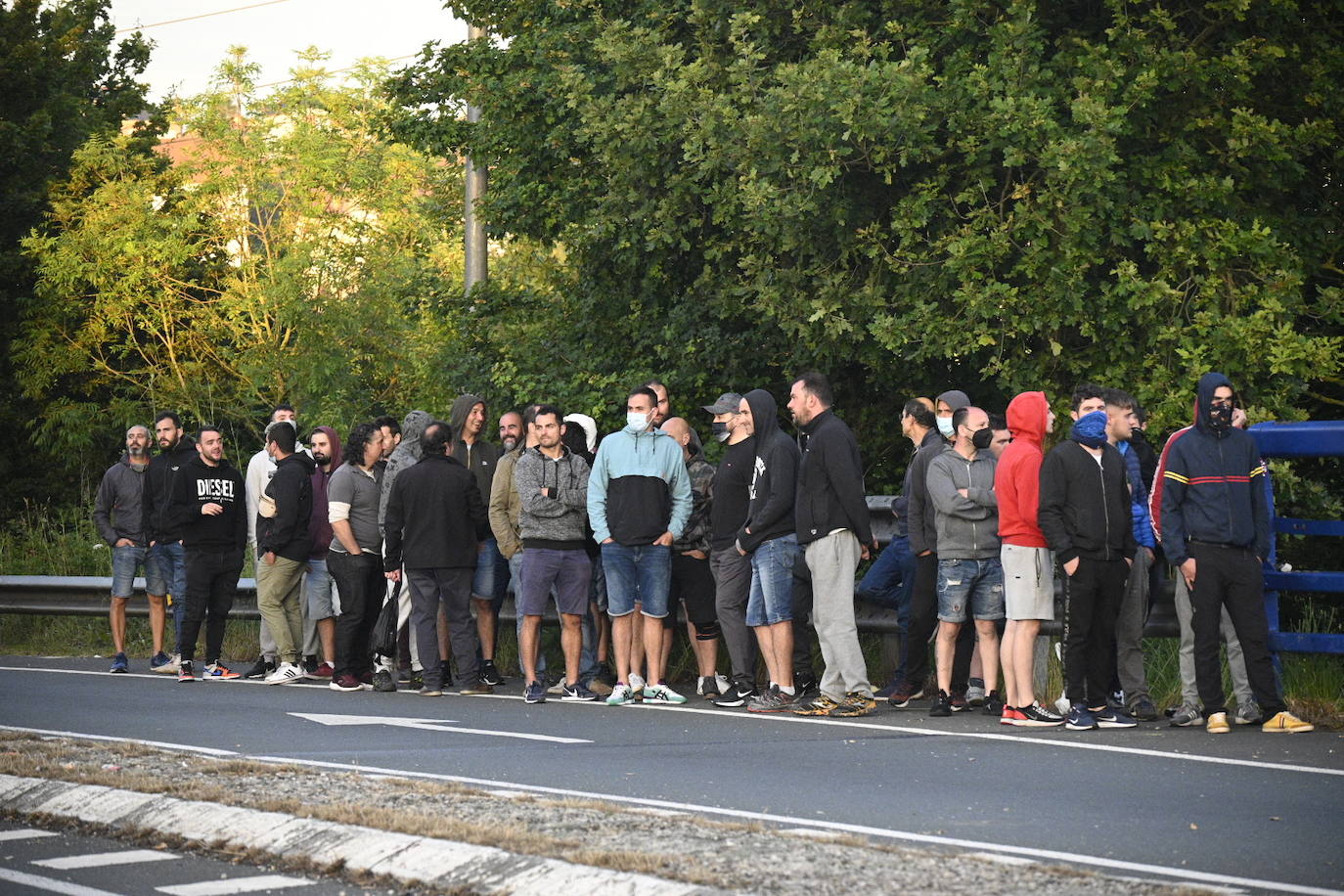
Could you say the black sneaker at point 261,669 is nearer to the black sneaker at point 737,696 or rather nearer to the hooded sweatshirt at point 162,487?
the hooded sweatshirt at point 162,487

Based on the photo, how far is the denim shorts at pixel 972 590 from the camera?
12.1m

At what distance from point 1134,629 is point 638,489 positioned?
11.6 feet

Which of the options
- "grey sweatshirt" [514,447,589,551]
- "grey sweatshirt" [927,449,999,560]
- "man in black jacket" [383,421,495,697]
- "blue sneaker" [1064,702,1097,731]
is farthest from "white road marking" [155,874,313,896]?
"man in black jacket" [383,421,495,697]

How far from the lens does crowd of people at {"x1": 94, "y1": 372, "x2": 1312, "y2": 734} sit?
1134 centimetres

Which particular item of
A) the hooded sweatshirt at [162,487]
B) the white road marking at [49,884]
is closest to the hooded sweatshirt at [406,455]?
the hooded sweatshirt at [162,487]

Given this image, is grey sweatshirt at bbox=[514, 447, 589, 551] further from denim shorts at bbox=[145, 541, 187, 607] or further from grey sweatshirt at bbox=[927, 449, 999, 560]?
denim shorts at bbox=[145, 541, 187, 607]

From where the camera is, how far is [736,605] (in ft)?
42.7

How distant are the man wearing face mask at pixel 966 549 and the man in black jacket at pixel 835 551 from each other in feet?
1.65

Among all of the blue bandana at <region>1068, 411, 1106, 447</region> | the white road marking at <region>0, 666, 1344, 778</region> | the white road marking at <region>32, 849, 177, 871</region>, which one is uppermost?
the blue bandana at <region>1068, 411, 1106, 447</region>

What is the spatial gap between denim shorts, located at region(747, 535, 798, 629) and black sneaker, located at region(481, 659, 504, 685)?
9.10ft

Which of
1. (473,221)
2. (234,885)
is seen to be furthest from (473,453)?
(473,221)

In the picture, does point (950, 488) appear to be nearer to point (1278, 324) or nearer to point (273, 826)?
point (1278, 324)

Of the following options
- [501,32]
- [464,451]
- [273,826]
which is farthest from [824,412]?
[501,32]

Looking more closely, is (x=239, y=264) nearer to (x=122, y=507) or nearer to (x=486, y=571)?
(x=122, y=507)
